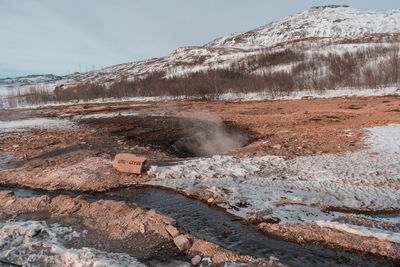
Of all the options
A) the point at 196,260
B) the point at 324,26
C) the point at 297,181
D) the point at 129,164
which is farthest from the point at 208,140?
the point at 324,26

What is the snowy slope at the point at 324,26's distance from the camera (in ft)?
256

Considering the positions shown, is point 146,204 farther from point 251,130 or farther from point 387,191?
point 251,130

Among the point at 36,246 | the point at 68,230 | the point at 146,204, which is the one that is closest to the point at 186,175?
the point at 146,204

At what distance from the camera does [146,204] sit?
17.8 ft

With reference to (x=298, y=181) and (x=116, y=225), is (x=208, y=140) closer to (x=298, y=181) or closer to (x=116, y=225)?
(x=298, y=181)

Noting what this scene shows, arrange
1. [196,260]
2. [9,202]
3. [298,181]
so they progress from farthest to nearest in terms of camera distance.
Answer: [298,181] → [9,202] → [196,260]

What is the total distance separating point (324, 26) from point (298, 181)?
101048 millimetres

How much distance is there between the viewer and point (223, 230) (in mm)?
4250

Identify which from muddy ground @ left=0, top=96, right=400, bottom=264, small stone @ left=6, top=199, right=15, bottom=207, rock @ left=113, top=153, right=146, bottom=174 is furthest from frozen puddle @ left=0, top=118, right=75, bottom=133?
small stone @ left=6, top=199, right=15, bottom=207

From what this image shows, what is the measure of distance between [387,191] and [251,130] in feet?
25.4

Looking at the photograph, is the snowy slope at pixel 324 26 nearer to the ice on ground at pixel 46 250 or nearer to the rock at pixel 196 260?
the rock at pixel 196 260

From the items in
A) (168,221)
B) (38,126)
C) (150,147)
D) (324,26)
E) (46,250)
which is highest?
(324,26)

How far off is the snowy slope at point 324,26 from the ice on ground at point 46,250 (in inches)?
3391

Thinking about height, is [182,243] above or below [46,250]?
below
